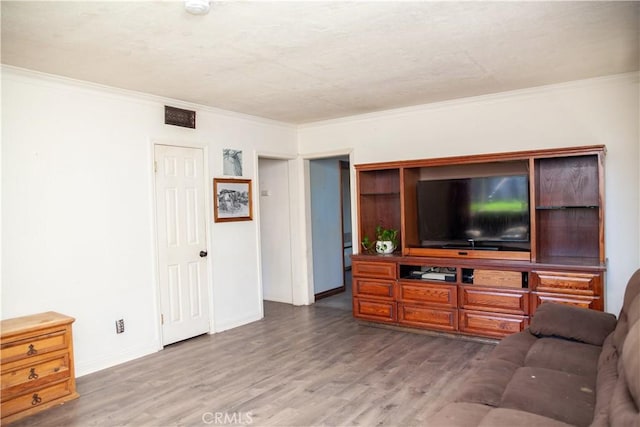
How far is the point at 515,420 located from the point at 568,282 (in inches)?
97.9

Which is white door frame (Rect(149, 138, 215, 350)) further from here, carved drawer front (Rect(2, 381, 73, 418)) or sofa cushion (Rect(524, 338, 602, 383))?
sofa cushion (Rect(524, 338, 602, 383))

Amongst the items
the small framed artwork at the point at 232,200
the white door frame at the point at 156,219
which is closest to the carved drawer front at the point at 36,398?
the white door frame at the point at 156,219

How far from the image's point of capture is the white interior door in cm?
A: 431

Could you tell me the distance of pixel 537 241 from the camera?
4293mm

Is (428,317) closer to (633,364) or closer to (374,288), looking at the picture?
(374,288)

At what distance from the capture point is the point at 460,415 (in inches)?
72.4

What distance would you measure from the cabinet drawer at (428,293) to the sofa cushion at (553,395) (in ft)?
6.64

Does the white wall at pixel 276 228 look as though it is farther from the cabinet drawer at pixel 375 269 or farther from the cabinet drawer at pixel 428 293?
the cabinet drawer at pixel 428 293

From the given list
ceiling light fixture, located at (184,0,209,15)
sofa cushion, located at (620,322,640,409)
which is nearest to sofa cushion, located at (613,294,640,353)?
sofa cushion, located at (620,322,640,409)

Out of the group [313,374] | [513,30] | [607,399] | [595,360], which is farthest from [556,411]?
[513,30]

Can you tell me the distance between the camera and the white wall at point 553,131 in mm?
3934

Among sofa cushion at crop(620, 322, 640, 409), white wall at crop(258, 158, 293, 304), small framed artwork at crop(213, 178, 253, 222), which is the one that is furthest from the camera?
white wall at crop(258, 158, 293, 304)

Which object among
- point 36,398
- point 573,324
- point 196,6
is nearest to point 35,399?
point 36,398

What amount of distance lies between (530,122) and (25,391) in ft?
15.9
